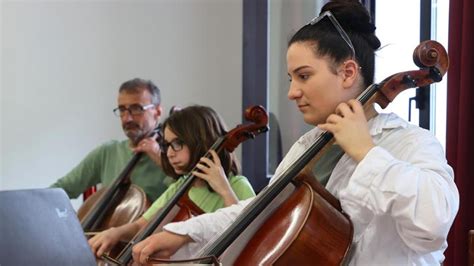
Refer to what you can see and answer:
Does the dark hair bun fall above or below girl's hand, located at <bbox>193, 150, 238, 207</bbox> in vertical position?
above

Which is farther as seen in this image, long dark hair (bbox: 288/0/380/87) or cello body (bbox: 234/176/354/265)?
long dark hair (bbox: 288/0/380/87)

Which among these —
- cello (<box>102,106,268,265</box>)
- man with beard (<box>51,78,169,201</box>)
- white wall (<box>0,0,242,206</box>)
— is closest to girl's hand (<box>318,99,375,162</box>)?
cello (<box>102,106,268,265</box>)

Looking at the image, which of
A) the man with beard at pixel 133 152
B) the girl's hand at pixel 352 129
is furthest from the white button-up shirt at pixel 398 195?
the man with beard at pixel 133 152

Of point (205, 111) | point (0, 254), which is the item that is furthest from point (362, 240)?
point (205, 111)

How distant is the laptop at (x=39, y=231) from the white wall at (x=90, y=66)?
7.26ft

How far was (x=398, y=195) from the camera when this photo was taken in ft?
3.83

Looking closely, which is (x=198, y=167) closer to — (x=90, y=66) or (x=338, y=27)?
(x=338, y=27)

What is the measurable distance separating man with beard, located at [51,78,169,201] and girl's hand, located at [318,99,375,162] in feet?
4.31

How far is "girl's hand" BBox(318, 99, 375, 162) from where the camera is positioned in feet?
4.06

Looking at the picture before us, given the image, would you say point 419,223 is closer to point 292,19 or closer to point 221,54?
point 292,19

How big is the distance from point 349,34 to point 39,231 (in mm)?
662

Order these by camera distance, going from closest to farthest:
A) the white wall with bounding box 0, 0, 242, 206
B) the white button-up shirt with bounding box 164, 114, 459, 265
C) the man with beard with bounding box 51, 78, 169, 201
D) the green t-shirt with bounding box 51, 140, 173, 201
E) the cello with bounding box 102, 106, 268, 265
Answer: the white button-up shirt with bounding box 164, 114, 459, 265 < the cello with bounding box 102, 106, 268, 265 < the man with beard with bounding box 51, 78, 169, 201 < the green t-shirt with bounding box 51, 140, 173, 201 < the white wall with bounding box 0, 0, 242, 206

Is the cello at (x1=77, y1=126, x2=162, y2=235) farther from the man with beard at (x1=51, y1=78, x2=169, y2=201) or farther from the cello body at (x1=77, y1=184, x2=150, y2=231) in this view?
the man with beard at (x1=51, y1=78, x2=169, y2=201)

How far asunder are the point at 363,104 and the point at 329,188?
0.18 metres
